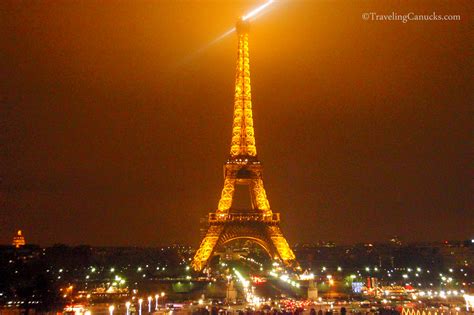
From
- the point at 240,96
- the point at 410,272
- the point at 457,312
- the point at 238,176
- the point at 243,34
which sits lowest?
the point at 457,312

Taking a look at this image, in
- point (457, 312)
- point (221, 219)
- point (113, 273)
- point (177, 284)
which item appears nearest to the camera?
point (457, 312)

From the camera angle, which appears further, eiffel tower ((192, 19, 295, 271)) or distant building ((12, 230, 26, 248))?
distant building ((12, 230, 26, 248))

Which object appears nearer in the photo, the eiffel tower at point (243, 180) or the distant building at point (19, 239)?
the eiffel tower at point (243, 180)

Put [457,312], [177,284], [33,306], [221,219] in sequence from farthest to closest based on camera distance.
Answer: [221,219] < [177,284] < [33,306] < [457,312]

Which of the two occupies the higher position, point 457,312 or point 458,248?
point 458,248

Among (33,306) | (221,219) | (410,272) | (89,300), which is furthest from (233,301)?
(410,272)

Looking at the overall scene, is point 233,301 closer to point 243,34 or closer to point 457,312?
point 457,312

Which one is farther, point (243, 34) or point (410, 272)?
point (410, 272)

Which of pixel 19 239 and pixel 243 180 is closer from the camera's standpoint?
pixel 243 180
